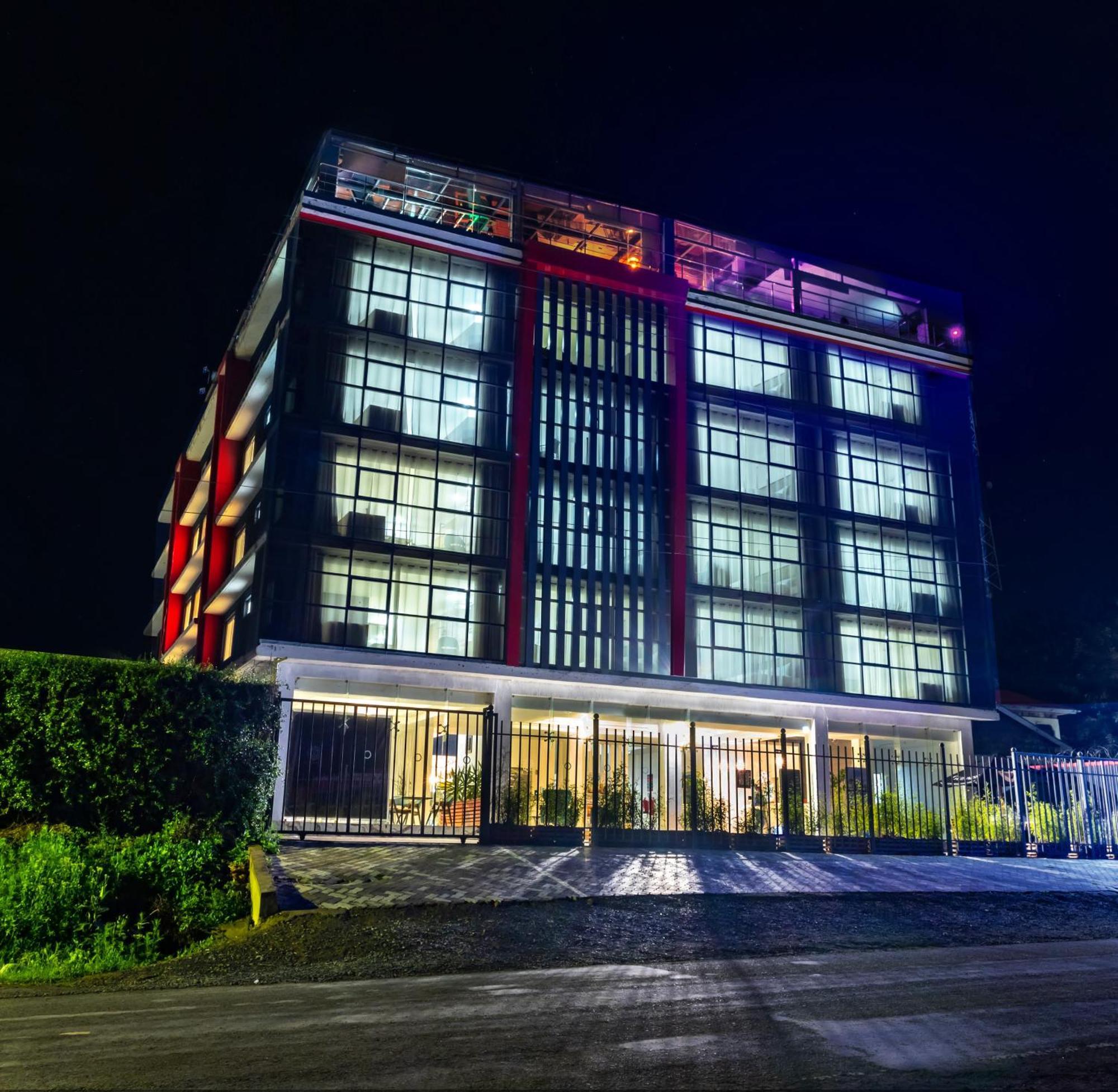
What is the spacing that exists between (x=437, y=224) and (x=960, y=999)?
106 ft

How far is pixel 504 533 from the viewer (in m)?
34.9

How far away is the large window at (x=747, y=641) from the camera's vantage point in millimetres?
37906

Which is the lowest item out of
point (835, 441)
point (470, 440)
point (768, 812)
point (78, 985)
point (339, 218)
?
point (78, 985)

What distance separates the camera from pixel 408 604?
109ft

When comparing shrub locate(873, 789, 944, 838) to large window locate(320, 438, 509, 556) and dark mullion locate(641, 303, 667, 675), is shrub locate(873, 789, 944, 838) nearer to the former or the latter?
dark mullion locate(641, 303, 667, 675)

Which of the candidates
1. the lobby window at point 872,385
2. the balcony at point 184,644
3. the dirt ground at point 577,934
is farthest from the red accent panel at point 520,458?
the dirt ground at point 577,934

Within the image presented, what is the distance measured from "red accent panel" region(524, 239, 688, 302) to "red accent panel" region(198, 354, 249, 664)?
12.3 metres

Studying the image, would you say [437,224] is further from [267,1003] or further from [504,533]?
[267,1003]

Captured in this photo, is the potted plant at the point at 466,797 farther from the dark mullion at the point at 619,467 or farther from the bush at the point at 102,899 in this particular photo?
the dark mullion at the point at 619,467

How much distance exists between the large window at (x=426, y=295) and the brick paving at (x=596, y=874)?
2166 centimetres

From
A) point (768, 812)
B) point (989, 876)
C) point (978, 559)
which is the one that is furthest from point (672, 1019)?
point (978, 559)

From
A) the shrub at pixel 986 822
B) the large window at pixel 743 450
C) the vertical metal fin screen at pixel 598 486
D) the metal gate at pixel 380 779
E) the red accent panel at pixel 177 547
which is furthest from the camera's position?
the red accent panel at pixel 177 547

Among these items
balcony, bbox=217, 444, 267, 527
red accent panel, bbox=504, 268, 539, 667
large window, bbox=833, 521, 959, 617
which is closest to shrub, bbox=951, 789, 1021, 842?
red accent panel, bbox=504, 268, 539, 667

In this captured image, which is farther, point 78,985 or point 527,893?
point 527,893
